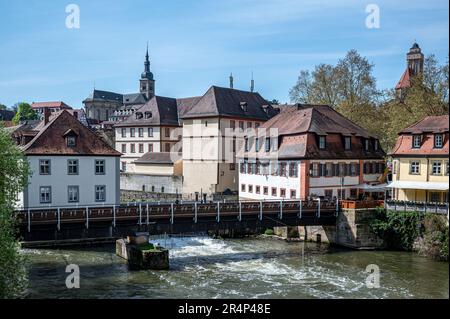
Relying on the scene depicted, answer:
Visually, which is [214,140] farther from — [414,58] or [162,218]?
[414,58]

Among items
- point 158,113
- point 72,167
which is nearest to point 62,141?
point 72,167

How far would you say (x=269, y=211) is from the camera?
3384 cm

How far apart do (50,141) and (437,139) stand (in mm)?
27400

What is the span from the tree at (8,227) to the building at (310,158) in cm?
2426

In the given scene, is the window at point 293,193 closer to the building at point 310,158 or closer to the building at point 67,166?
the building at point 310,158

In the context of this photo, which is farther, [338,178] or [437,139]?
[338,178]

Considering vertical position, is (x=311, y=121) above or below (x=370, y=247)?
above

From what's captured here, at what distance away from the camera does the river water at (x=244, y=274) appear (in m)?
23.1

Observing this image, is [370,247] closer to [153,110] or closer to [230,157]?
[230,157]

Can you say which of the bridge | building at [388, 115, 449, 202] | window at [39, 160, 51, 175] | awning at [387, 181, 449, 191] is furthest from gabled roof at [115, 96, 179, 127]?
awning at [387, 181, 449, 191]

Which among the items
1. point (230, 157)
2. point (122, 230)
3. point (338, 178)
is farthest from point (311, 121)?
point (122, 230)

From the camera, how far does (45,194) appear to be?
1359 inches

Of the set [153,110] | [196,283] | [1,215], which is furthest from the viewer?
[153,110]

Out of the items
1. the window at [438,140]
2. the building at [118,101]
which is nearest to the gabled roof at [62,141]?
the window at [438,140]
